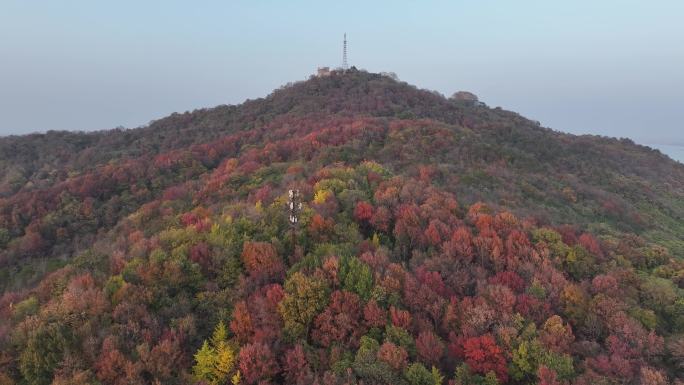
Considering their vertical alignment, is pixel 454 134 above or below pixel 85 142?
above

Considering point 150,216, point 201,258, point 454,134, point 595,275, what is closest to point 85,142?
point 150,216

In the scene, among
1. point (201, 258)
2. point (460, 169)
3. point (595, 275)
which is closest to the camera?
point (201, 258)

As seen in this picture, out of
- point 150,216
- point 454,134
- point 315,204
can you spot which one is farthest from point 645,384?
point 454,134

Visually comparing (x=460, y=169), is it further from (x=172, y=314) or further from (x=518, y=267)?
(x=172, y=314)

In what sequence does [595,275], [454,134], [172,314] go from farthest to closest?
[454,134]
[595,275]
[172,314]

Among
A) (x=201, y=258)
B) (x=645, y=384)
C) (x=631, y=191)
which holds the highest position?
(x=201, y=258)

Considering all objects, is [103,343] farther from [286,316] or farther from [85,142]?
[85,142]

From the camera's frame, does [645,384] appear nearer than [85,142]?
Yes
